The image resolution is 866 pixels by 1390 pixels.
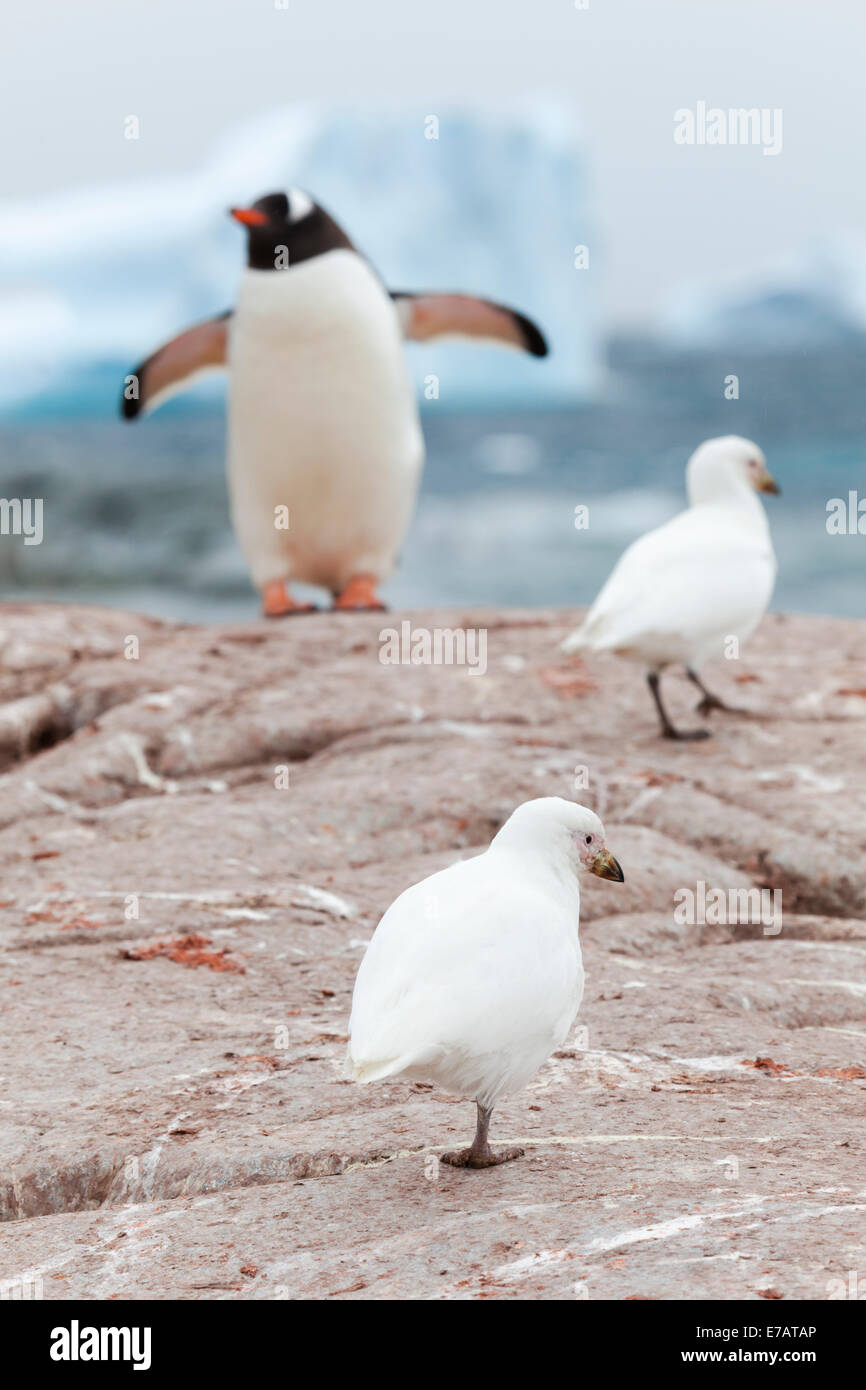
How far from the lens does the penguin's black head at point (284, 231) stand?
873 centimetres

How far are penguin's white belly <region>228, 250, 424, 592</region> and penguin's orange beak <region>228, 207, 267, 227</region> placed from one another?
0.28 metres

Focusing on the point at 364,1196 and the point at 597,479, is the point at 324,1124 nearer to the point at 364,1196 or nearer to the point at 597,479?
the point at 364,1196

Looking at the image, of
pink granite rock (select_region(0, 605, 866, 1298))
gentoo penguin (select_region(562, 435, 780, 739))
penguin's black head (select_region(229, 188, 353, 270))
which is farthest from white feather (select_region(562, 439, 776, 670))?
penguin's black head (select_region(229, 188, 353, 270))

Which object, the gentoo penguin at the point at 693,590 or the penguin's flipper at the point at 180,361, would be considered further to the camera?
the penguin's flipper at the point at 180,361

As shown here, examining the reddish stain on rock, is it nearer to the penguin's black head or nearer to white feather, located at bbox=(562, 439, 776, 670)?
white feather, located at bbox=(562, 439, 776, 670)

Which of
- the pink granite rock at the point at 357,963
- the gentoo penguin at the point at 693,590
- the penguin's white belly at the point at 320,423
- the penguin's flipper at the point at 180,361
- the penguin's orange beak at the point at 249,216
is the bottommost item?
the pink granite rock at the point at 357,963

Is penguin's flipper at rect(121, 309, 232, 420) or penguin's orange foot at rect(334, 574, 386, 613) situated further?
penguin's flipper at rect(121, 309, 232, 420)

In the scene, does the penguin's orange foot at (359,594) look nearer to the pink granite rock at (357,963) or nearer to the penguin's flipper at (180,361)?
the pink granite rock at (357,963)

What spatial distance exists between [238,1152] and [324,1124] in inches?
9.3

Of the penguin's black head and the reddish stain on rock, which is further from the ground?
the penguin's black head

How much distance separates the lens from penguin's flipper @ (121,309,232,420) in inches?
406

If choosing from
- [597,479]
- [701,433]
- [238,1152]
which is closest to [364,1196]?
[238,1152]

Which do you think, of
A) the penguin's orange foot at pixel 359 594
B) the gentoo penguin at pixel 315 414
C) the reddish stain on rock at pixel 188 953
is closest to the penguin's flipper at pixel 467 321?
the gentoo penguin at pixel 315 414

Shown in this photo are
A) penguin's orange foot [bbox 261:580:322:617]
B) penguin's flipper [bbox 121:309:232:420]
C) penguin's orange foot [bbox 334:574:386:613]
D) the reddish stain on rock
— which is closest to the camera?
the reddish stain on rock
